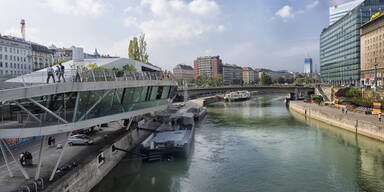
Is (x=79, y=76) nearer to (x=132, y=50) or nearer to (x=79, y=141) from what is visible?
(x=79, y=141)

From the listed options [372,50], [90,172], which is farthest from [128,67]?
[372,50]

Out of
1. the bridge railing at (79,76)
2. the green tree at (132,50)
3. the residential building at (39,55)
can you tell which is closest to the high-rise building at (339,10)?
the green tree at (132,50)

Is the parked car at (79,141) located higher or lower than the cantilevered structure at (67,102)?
lower

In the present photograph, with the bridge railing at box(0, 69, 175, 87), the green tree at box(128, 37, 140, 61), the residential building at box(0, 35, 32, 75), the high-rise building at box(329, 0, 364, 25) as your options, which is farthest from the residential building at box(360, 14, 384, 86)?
the residential building at box(0, 35, 32, 75)

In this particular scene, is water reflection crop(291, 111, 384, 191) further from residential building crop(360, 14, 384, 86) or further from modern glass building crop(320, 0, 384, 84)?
modern glass building crop(320, 0, 384, 84)

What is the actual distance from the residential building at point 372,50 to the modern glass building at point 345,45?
5.86 m

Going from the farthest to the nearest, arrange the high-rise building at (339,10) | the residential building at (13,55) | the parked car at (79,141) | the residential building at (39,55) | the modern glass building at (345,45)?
the high-rise building at (339,10), the modern glass building at (345,45), the residential building at (39,55), the residential building at (13,55), the parked car at (79,141)

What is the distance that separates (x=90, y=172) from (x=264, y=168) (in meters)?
16.3

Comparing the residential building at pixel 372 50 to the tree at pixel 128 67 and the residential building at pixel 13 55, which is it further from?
the residential building at pixel 13 55

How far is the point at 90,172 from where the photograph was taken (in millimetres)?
21422

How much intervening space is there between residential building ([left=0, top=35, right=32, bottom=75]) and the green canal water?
2876 inches

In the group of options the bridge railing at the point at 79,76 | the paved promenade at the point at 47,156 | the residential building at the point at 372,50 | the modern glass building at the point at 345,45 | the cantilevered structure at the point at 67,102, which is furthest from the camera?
the modern glass building at the point at 345,45

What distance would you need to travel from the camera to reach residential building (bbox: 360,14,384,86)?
88.1m

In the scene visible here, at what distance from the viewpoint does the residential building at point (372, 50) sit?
88.1 m
